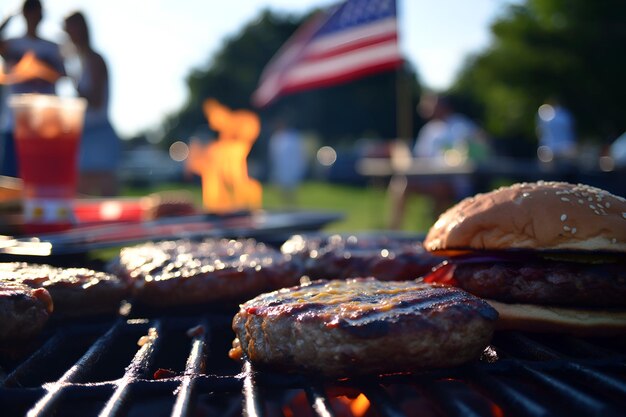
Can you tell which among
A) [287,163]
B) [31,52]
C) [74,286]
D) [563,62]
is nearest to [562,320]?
[74,286]

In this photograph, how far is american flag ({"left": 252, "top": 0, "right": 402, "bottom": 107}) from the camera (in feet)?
23.8

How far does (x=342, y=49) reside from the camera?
25.6 ft

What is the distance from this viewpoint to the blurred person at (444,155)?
9.37 metres

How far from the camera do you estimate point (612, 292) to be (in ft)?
6.45

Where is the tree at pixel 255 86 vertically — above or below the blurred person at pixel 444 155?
above

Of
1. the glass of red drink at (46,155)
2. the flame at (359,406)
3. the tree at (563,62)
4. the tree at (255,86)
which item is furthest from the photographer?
the tree at (255,86)

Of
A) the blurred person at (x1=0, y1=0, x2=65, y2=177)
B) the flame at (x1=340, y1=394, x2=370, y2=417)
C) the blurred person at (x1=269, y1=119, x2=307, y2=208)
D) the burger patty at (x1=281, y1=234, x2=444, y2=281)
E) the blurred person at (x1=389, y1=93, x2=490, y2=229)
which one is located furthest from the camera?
the blurred person at (x1=269, y1=119, x2=307, y2=208)

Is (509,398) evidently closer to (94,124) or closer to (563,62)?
(94,124)

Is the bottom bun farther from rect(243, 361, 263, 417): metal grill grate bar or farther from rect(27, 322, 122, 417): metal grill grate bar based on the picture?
rect(27, 322, 122, 417): metal grill grate bar

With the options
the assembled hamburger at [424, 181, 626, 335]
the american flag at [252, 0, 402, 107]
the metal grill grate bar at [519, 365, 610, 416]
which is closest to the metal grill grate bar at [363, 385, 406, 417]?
the metal grill grate bar at [519, 365, 610, 416]

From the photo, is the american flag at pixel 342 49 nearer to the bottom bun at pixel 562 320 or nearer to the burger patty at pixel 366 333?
the bottom bun at pixel 562 320

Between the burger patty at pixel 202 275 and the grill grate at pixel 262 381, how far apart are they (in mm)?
104

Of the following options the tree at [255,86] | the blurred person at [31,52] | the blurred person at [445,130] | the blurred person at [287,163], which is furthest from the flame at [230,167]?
the tree at [255,86]

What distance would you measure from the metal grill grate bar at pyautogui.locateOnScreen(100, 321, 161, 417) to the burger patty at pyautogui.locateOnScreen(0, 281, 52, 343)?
315mm
